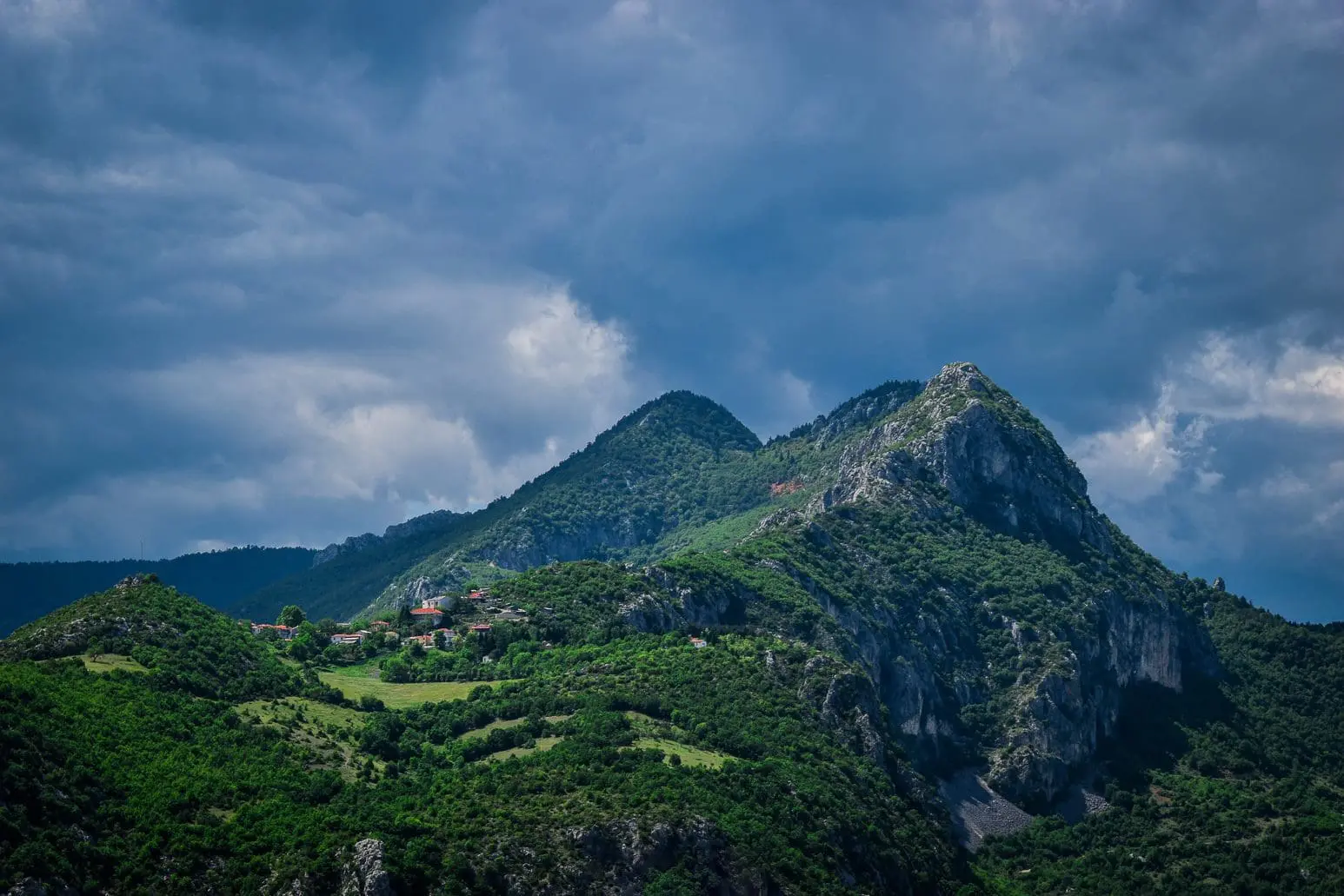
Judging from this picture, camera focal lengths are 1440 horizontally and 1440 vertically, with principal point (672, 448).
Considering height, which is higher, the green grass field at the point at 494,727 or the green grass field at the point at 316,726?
the green grass field at the point at 494,727

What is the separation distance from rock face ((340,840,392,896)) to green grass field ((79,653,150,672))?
174 ft

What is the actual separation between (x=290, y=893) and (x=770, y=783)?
214 feet

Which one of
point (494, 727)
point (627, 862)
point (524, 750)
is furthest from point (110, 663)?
point (627, 862)

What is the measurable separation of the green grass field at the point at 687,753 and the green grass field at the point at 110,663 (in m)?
61.5

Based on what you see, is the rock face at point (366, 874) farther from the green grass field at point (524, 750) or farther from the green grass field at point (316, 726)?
the green grass field at point (524, 750)

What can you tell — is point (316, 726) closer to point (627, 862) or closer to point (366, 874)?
point (366, 874)

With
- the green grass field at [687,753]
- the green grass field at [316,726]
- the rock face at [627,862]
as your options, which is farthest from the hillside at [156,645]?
the rock face at [627,862]

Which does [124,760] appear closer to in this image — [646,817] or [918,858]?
[646,817]

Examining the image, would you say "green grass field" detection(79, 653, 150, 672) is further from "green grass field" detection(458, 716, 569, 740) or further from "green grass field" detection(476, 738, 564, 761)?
"green grass field" detection(476, 738, 564, 761)

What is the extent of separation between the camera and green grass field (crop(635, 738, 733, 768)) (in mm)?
177125

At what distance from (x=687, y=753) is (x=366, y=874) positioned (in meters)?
60.9

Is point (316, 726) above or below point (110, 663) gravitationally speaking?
below

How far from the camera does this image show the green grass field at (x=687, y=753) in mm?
177125

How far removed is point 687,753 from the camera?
18275 centimetres
